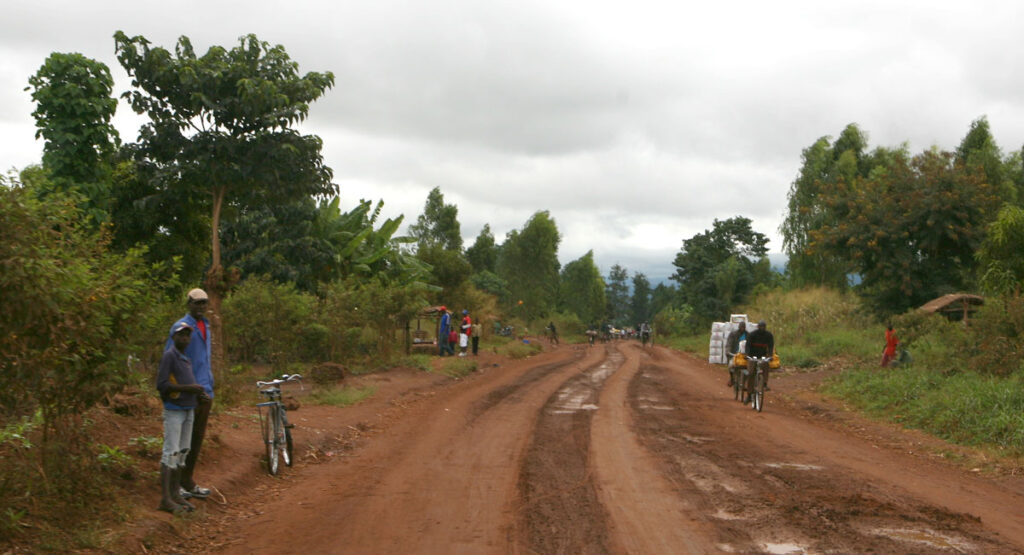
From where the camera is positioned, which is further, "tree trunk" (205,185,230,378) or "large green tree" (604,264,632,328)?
"large green tree" (604,264,632,328)

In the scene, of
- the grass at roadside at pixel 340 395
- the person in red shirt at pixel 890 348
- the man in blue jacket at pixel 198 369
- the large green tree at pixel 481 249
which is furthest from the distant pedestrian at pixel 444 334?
the large green tree at pixel 481 249

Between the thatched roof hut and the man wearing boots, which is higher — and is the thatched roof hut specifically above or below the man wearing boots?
above

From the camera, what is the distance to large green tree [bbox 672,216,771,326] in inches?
2475

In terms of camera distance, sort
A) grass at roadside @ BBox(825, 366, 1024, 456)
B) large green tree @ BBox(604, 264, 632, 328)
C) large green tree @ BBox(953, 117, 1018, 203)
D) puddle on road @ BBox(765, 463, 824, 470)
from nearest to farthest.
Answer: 1. puddle on road @ BBox(765, 463, 824, 470)
2. grass at roadside @ BBox(825, 366, 1024, 456)
3. large green tree @ BBox(953, 117, 1018, 203)
4. large green tree @ BBox(604, 264, 632, 328)

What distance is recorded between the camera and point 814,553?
6266 millimetres

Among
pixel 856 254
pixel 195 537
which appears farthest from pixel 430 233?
pixel 195 537

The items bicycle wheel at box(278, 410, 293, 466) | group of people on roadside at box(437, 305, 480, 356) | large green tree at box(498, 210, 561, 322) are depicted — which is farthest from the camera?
large green tree at box(498, 210, 561, 322)

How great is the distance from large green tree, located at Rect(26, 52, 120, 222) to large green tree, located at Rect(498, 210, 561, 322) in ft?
178

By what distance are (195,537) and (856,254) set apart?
29137mm

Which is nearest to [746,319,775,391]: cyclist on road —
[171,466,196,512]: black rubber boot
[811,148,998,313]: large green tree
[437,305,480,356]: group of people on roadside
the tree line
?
the tree line

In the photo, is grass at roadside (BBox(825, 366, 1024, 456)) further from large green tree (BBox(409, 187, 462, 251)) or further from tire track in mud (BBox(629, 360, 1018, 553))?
large green tree (BBox(409, 187, 462, 251))

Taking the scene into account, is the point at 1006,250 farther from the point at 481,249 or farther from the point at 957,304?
the point at 481,249

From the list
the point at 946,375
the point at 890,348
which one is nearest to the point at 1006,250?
the point at 890,348

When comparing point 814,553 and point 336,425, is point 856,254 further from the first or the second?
point 814,553
